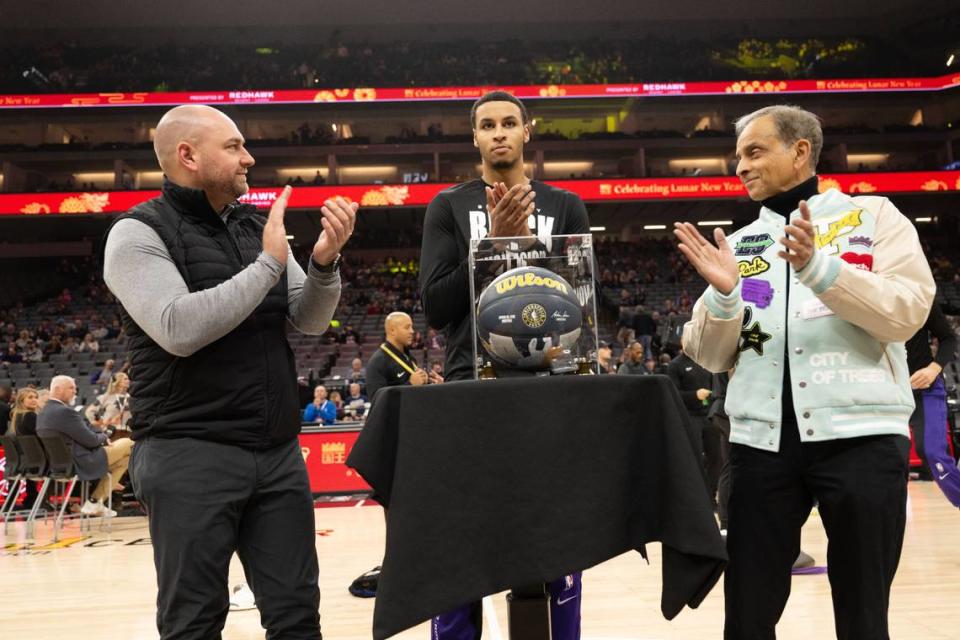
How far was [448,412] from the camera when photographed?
1686 mm

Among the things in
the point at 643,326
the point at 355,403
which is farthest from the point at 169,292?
the point at 643,326

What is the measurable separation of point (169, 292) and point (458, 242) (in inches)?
36.6

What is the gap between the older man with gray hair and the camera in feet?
6.50

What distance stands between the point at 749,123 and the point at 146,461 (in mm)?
1925

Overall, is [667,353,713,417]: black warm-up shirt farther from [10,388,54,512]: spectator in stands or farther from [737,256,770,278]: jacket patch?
[10,388,54,512]: spectator in stands

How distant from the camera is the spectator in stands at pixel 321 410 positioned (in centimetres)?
1085

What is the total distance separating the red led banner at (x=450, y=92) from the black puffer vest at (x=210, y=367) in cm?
2556

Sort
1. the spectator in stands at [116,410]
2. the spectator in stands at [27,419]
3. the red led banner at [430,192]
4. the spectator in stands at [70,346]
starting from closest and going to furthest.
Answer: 1. the spectator in stands at [27,419]
2. the spectator in stands at [116,410]
3. the spectator in stands at [70,346]
4. the red led banner at [430,192]

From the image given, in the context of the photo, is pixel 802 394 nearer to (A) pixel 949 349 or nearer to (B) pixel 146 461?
(B) pixel 146 461

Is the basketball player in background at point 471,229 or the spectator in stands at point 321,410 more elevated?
the basketball player in background at point 471,229

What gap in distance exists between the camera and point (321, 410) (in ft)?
36.1

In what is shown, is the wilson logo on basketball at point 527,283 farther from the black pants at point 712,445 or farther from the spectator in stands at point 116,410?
the spectator in stands at point 116,410

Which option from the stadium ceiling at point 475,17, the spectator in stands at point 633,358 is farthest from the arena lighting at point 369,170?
the spectator in stands at point 633,358

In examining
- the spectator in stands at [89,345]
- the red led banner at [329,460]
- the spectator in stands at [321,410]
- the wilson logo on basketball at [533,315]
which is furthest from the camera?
the spectator in stands at [89,345]
